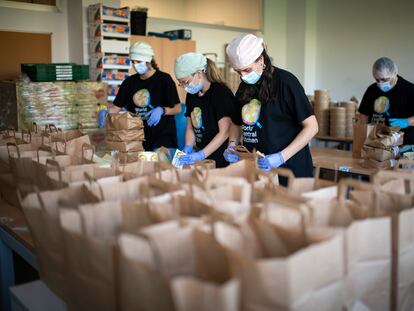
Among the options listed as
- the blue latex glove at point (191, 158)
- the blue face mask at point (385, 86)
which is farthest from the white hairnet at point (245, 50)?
the blue face mask at point (385, 86)

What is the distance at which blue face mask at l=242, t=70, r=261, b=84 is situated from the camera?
2480mm

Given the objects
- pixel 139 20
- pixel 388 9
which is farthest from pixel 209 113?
pixel 388 9

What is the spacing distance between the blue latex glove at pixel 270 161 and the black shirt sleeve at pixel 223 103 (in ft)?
1.91

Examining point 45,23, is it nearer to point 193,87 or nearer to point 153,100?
point 153,100

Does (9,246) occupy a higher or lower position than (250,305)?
lower

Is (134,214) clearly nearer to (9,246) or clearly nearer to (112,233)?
(112,233)

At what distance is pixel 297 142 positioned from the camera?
8.03 ft

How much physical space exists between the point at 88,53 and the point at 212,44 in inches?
100

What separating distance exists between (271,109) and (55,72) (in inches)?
112

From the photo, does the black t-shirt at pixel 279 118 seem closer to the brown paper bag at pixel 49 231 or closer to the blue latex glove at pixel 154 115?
the blue latex glove at pixel 154 115

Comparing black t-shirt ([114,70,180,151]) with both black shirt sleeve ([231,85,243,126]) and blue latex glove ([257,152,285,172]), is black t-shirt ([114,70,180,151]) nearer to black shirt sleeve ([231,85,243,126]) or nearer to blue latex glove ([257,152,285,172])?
black shirt sleeve ([231,85,243,126])

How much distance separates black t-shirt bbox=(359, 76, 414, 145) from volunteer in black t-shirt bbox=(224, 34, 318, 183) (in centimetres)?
145

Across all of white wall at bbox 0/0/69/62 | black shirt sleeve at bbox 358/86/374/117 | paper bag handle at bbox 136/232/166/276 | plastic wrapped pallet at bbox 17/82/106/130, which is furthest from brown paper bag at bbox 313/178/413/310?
white wall at bbox 0/0/69/62

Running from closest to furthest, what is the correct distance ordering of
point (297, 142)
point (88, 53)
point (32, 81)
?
point (297, 142) < point (32, 81) < point (88, 53)
